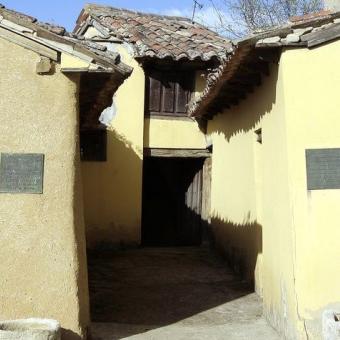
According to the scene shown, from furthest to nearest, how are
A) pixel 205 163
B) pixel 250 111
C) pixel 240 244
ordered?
pixel 205 163 < pixel 240 244 < pixel 250 111

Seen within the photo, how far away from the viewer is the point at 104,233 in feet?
37.4

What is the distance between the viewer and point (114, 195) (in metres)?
11.5

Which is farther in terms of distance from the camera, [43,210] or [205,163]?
[205,163]

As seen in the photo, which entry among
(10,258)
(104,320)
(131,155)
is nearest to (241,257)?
(104,320)

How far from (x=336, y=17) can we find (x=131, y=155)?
21.5ft

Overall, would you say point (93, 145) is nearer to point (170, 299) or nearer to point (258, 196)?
point (170, 299)

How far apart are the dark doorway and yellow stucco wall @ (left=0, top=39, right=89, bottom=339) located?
686 centimetres

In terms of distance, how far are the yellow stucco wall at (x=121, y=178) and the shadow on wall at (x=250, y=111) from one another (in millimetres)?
1917

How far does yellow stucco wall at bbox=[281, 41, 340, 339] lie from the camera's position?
538cm

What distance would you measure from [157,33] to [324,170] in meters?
7.93

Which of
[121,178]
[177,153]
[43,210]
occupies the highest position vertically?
[177,153]

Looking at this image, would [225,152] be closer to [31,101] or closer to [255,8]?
[31,101]

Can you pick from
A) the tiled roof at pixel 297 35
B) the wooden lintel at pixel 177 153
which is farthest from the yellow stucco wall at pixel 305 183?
the wooden lintel at pixel 177 153

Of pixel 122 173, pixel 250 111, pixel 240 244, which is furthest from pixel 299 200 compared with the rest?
pixel 122 173
